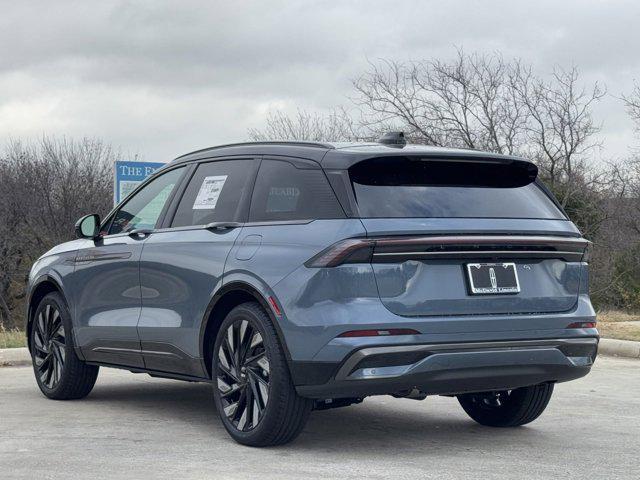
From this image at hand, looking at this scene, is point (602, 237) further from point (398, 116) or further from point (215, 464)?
point (215, 464)

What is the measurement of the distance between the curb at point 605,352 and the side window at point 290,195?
19.3ft

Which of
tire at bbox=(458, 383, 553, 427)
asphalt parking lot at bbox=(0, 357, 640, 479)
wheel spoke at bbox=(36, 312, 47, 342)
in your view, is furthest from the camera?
wheel spoke at bbox=(36, 312, 47, 342)

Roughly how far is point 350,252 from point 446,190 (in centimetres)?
79

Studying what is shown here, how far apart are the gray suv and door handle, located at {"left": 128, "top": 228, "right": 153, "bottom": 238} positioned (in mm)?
191

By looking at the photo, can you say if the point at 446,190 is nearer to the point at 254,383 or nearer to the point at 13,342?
the point at 254,383

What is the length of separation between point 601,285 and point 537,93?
4.47 m

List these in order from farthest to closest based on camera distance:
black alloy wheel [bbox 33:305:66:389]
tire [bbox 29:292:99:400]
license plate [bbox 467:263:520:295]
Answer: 1. black alloy wheel [bbox 33:305:66:389]
2. tire [bbox 29:292:99:400]
3. license plate [bbox 467:263:520:295]

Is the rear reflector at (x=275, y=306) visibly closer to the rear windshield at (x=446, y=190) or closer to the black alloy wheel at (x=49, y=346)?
the rear windshield at (x=446, y=190)

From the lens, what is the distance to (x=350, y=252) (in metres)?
5.89

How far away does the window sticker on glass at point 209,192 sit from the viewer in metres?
7.20

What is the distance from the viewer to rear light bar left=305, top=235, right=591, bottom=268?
589cm

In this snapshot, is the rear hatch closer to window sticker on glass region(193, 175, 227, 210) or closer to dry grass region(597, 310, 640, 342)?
window sticker on glass region(193, 175, 227, 210)

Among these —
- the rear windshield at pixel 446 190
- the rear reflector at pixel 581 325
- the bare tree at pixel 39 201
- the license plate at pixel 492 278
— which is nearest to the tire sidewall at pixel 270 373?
the rear windshield at pixel 446 190

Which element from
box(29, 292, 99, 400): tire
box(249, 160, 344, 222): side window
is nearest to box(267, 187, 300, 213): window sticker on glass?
box(249, 160, 344, 222): side window
